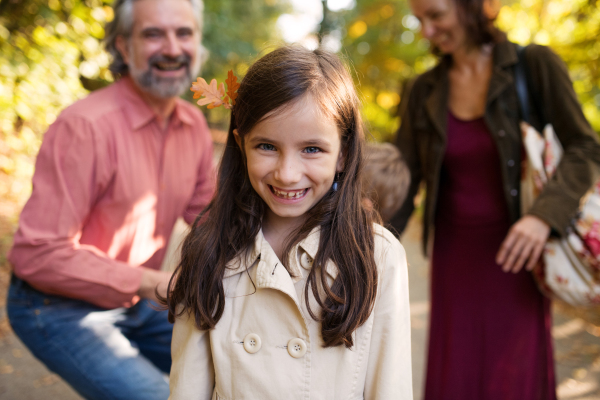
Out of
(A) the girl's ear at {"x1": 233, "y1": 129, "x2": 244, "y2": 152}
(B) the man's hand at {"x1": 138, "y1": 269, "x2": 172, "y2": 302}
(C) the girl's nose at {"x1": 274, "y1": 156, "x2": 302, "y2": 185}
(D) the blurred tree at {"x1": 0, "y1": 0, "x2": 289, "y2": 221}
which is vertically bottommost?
(B) the man's hand at {"x1": 138, "y1": 269, "x2": 172, "y2": 302}

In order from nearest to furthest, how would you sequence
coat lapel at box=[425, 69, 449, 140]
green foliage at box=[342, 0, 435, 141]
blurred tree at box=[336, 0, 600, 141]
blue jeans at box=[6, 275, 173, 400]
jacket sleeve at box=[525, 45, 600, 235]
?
blue jeans at box=[6, 275, 173, 400]
jacket sleeve at box=[525, 45, 600, 235]
coat lapel at box=[425, 69, 449, 140]
blurred tree at box=[336, 0, 600, 141]
green foliage at box=[342, 0, 435, 141]

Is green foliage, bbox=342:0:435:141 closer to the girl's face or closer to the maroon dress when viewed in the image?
the maroon dress

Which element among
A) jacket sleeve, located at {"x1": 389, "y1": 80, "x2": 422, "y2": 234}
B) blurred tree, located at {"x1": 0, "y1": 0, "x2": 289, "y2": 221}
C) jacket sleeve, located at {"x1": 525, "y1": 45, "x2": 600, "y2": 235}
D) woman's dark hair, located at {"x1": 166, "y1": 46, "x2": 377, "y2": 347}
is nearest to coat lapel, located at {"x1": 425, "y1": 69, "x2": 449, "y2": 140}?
jacket sleeve, located at {"x1": 389, "y1": 80, "x2": 422, "y2": 234}

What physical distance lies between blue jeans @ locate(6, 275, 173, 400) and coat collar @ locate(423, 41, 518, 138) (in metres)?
1.85

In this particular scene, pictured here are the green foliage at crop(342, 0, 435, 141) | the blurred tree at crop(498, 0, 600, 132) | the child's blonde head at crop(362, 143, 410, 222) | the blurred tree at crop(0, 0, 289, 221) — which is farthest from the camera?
the green foliage at crop(342, 0, 435, 141)

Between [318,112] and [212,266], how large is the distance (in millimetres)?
Answer: 603

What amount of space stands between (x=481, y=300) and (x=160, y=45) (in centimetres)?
219

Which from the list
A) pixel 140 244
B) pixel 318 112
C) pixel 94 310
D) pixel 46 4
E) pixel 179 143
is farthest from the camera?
pixel 46 4

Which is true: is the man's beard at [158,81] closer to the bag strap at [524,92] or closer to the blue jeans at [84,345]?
the blue jeans at [84,345]

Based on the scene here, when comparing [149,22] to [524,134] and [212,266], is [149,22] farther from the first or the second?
[524,134]

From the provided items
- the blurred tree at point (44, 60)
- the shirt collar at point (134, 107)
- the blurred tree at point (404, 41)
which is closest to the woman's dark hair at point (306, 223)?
the shirt collar at point (134, 107)

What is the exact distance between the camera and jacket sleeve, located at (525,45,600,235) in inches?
77.0

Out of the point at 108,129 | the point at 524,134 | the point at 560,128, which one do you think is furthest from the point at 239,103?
the point at 560,128

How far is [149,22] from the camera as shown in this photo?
2.31 m
